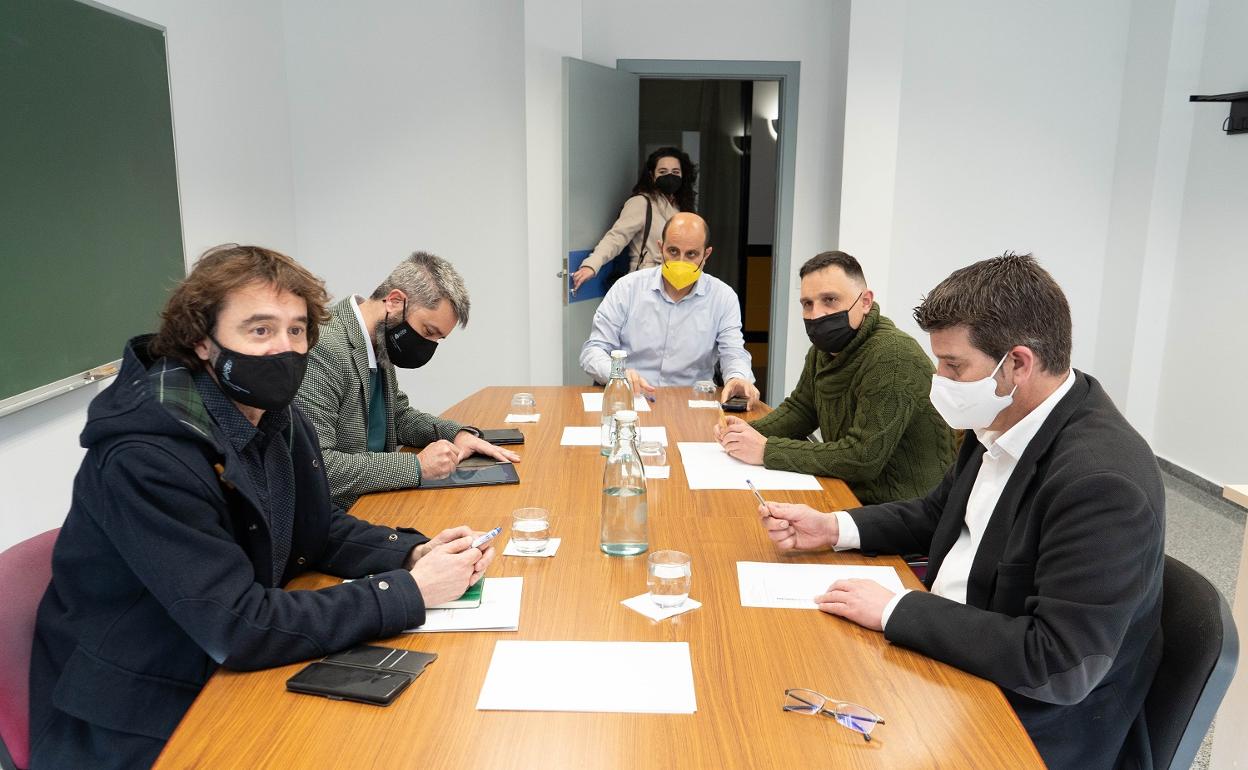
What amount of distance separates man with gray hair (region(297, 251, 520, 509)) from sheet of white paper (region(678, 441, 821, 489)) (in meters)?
0.48

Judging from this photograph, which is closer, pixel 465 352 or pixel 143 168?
pixel 143 168

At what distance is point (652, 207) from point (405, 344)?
2.79 m

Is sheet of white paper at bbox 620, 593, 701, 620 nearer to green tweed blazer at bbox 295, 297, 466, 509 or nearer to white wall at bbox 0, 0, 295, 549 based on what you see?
green tweed blazer at bbox 295, 297, 466, 509

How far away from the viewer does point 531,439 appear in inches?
102

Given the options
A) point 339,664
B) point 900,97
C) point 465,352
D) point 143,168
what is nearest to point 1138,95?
point 900,97

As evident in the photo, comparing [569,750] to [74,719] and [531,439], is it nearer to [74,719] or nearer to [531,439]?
[74,719]

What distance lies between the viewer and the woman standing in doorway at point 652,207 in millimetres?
4902

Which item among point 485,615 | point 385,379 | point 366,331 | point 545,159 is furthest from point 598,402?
point 545,159

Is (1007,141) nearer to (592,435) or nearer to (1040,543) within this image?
(592,435)

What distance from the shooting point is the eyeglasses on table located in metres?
1.12

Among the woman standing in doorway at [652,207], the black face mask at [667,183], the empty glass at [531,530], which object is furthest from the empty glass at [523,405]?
the black face mask at [667,183]

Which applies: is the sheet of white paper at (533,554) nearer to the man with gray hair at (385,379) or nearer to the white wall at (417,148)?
the man with gray hair at (385,379)

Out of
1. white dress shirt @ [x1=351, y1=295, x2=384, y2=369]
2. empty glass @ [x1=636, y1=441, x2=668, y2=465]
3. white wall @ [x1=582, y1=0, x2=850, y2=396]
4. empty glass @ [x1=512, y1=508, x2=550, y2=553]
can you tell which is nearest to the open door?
white wall @ [x1=582, y1=0, x2=850, y2=396]

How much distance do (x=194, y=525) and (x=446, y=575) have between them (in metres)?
0.37
